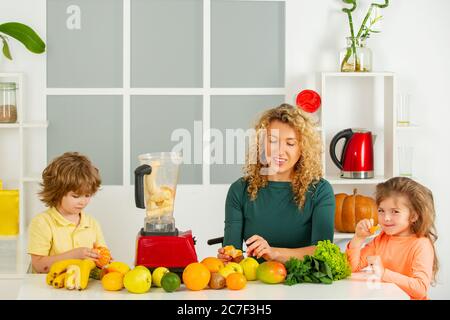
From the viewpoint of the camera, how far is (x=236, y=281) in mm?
1915

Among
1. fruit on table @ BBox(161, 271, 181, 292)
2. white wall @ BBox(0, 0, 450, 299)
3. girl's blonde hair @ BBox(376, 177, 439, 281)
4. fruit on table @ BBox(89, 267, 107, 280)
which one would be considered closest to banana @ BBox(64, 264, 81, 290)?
fruit on table @ BBox(89, 267, 107, 280)

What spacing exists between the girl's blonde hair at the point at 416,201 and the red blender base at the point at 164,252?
2.25 ft

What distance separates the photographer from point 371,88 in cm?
372

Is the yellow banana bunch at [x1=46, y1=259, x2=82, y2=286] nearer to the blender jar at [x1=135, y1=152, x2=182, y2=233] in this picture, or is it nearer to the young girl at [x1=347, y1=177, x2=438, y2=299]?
the blender jar at [x1=135, y1=152, x2=182, y2=233]

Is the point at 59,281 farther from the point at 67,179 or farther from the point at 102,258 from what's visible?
the point at 67,179

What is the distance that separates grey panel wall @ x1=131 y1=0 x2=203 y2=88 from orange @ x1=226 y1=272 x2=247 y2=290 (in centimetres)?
187

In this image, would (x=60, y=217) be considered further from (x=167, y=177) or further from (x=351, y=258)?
(x=351, y=258)

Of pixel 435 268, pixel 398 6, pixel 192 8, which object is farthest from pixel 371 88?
pixel 435 268

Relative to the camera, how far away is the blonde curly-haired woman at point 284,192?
7.97 ft

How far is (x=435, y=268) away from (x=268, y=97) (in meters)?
1.58

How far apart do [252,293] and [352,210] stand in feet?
5.50

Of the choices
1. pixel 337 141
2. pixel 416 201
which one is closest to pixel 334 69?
pixel 337 141

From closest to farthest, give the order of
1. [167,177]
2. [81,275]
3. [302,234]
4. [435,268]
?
1. [81,275]
2. [167,177]
3. [435,268]
4. [302,234]

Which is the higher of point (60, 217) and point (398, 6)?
point (398, 6)
